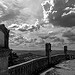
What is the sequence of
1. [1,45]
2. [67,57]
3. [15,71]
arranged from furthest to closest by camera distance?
[67,57] → [15,71] → [1,45]

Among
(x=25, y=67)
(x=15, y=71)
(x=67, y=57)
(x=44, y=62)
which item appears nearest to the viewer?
(x=15, y=71)

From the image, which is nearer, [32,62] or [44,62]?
[32,62]

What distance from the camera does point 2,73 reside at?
5336 mm

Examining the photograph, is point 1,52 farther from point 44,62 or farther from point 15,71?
point 44,62

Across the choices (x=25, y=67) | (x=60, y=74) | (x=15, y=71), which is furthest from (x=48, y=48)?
(x=15, y=71)

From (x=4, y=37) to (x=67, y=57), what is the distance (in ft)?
106

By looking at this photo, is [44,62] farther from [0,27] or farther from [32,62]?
[0,27]

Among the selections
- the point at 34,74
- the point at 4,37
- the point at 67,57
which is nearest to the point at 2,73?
the point at 4,37

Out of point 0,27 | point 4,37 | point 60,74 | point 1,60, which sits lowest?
point 60,74

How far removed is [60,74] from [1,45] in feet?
41.0

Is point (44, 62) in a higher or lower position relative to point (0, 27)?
lower

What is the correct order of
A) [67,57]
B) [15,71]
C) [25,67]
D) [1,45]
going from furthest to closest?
[67,57] < [25,67] < [15,71] < [1,45]

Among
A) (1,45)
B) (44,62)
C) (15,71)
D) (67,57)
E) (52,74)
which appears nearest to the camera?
(1,45)

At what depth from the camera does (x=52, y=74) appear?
15.6 meters
